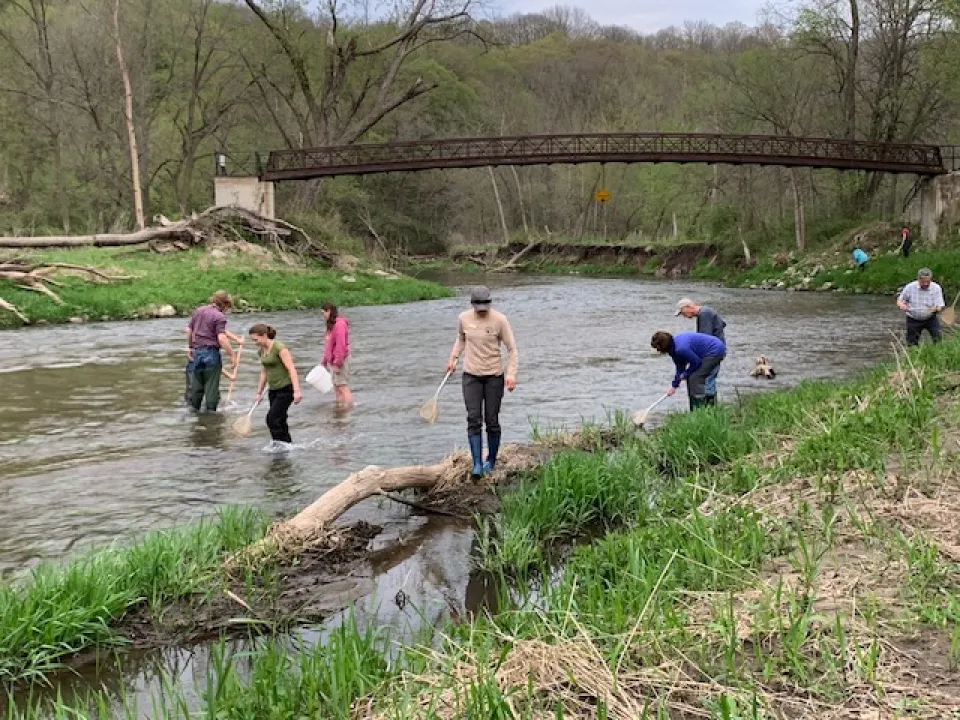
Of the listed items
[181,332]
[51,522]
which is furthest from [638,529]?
[181,332]

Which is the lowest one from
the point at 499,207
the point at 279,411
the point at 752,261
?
the point at 279,411

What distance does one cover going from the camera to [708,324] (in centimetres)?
1158

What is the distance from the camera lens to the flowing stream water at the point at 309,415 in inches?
283

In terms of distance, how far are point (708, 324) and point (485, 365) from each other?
411cm

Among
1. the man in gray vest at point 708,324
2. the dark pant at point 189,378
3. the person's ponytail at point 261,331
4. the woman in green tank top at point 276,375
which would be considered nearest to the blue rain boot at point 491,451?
the woman in green tank top at point 276,375

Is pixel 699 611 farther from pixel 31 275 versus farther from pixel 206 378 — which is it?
pixel 31 275

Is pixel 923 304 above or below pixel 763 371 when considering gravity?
above

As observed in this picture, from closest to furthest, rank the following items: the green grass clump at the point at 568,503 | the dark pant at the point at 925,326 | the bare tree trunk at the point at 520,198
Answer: the green grass clump at the point at 568,503, the dark pant at the point at 925,326, the bare tree trunk at the point at 520,198

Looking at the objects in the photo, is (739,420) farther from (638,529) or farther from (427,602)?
(427,602)


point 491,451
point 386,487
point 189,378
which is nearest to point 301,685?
point 386,487

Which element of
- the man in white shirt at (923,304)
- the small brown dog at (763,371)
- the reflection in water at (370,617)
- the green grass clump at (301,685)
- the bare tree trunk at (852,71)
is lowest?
the reflection in water at (370,617)

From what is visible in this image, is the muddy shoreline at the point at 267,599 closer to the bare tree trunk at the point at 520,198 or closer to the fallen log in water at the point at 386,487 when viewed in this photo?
Answer: the fallen log in water at the point at 386,487

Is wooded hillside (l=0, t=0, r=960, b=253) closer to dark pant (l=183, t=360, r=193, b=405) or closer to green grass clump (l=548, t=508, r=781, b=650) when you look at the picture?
dark pant (l=183, t=360, r=193, b=405)

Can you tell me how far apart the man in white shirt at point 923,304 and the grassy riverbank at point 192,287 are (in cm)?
2015
